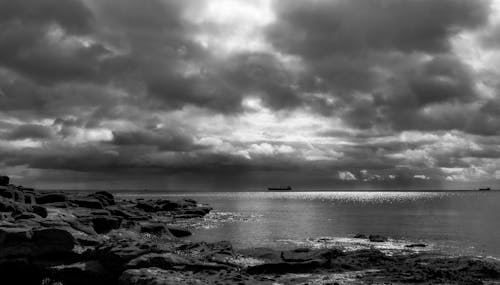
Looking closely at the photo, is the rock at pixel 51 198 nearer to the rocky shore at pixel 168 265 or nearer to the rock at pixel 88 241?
the rocky shore at pixel 168 265

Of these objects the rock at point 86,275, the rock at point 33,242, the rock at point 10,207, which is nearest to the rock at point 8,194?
the rock at point 10,207

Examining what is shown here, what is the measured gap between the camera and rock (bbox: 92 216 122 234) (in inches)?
1741

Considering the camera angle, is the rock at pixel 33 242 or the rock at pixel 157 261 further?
the rock at pixel 33 242

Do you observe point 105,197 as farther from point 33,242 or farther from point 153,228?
point 33,242

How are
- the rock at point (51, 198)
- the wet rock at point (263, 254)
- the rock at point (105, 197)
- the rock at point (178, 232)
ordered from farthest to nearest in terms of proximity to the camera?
the rock at point (105, 197)
the rock at point (51, 198)
the rock at point (178, 232)
the wet rock at point (263, 254)

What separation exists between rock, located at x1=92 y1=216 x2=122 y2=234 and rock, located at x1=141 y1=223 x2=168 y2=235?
342 inches

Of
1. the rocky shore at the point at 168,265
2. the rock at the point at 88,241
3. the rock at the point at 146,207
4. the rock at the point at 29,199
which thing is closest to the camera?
the rocky shore at the point at 168,265

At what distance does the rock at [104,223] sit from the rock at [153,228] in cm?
870

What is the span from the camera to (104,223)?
45406mm

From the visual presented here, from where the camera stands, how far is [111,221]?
4622 cm

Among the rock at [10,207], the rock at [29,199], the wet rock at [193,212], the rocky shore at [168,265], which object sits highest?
the rock at [10,207]

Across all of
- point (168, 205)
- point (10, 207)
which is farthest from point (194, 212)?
point (10, 207)

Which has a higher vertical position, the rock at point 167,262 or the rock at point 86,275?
the rock at point 167,262

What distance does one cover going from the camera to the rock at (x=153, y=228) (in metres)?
55.8
